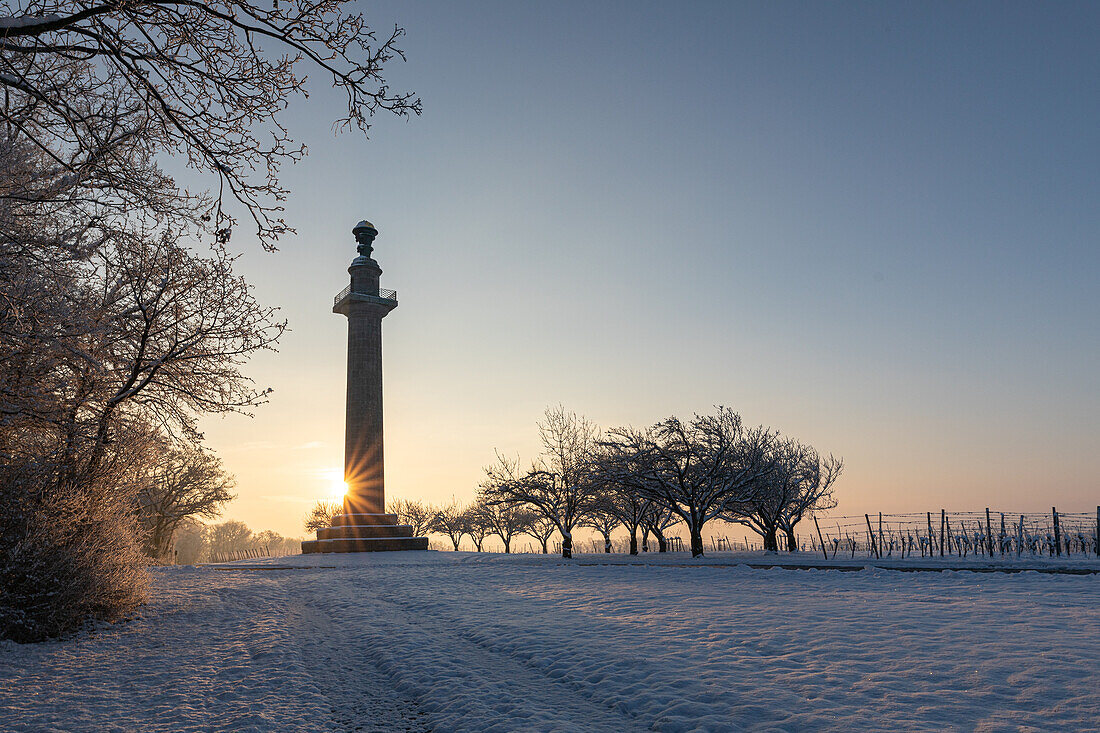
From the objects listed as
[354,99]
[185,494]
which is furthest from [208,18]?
[185,494]

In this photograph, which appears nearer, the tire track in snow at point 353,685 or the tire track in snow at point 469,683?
the tire track in snow at point 469,683

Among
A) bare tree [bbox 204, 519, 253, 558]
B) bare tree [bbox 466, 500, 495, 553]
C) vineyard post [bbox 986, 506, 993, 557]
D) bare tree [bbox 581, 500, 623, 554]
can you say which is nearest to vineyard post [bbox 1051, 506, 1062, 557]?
vineyard post [bbox 986, 506, 993, 557]

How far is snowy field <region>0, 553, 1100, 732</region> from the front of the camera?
263 inches

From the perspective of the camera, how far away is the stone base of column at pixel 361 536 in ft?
136

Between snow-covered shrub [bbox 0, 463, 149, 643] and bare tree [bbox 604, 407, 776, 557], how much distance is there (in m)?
23.3

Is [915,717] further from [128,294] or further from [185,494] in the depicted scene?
[185,494]

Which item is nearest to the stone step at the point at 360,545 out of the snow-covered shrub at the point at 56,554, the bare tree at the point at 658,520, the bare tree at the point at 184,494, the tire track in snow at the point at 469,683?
the bare tree at the point at 184,494

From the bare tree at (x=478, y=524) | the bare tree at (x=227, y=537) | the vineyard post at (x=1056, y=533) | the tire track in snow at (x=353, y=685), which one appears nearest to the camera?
the tire track in snow at (x=353, y=685)

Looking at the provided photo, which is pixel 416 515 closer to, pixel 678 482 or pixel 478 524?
pixel 478 524

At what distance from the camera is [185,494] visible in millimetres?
47500

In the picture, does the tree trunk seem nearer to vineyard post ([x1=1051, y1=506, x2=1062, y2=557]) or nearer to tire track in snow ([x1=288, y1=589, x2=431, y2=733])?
vineyard post ([x1=1051, y1=506, x2=1062, y2=557])

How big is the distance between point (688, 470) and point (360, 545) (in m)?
21.9

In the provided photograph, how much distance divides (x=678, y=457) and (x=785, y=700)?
25.9 metres

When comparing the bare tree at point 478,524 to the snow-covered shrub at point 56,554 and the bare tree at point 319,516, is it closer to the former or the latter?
the bare tree at point 319,516
